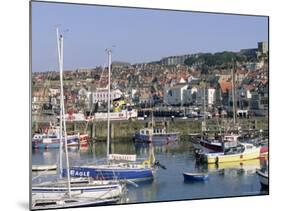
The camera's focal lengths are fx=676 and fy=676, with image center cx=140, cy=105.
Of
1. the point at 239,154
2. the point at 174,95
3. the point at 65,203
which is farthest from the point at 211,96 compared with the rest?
the point at 65,203

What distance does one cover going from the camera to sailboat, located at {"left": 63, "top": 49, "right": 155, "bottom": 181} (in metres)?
5.28

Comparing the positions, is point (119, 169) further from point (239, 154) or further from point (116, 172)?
point (239, 154)

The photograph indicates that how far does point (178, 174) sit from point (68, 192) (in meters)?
0.93

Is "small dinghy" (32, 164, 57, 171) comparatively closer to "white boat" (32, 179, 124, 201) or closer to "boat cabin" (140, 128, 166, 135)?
"white boat" (32, 179, 124, 201)

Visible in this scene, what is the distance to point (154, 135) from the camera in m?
5.49

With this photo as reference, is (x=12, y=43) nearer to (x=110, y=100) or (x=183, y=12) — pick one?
(x=110, y=100)

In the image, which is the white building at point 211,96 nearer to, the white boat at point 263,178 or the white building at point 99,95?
the white boat at point 263,178

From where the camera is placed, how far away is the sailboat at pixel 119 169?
528cm

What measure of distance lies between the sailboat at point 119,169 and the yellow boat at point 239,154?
2.03 feet

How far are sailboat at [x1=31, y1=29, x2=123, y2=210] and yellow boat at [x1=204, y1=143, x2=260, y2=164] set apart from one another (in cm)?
93

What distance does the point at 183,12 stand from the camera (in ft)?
18.2

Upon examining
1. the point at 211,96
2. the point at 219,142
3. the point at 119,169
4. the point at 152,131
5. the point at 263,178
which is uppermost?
the point at 211,96

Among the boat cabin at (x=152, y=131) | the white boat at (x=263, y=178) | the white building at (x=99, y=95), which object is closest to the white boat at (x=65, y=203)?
the boat cabin at (x=152, y=131)

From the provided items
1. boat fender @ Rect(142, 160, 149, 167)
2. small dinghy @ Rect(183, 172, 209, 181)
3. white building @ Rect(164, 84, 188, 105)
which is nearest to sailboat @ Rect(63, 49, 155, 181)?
boat fender @ Rect(142, 160, 149, 167)
